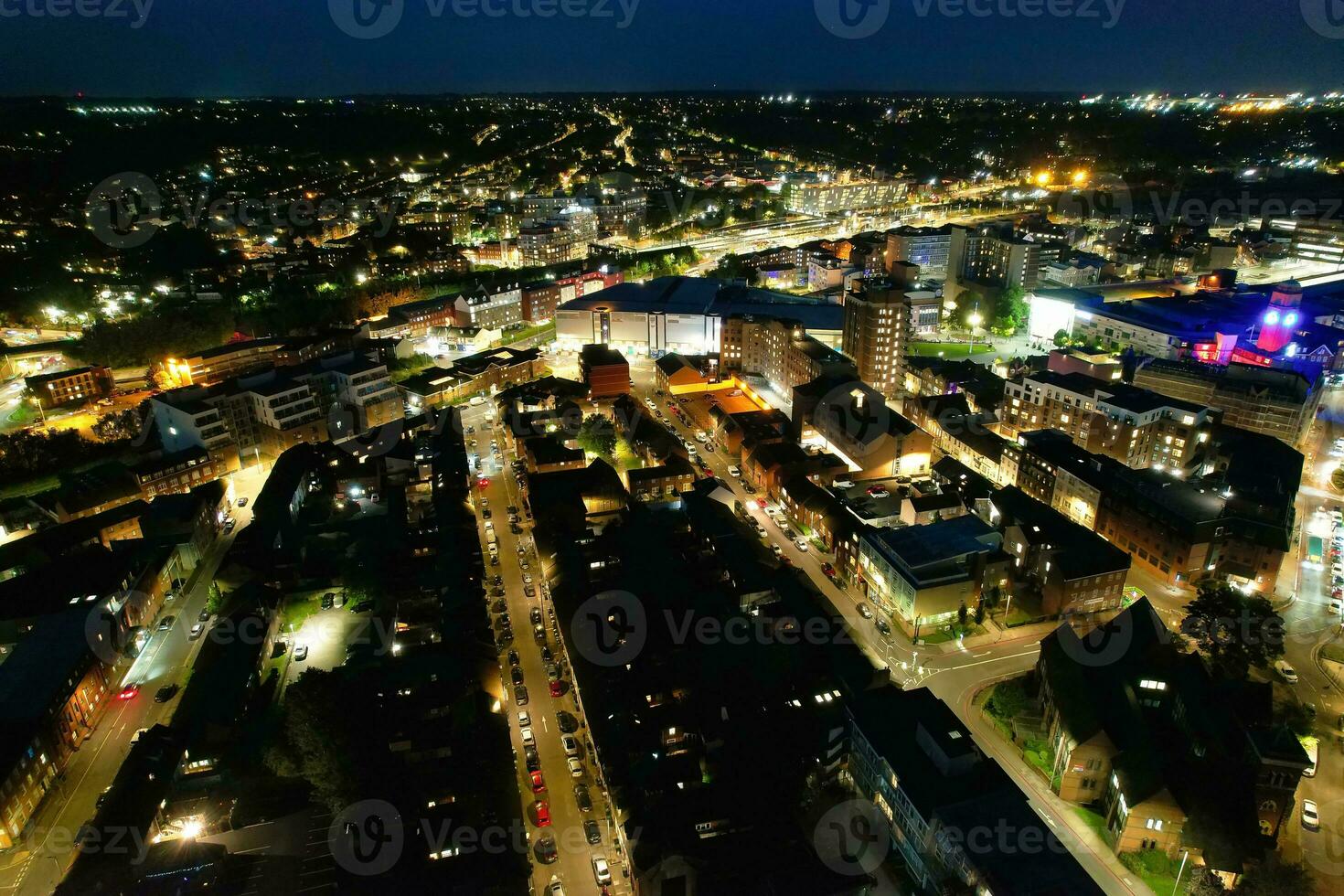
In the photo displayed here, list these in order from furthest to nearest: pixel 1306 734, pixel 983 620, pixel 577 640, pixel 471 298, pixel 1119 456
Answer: pixel 471 298 < pixel 1119 456 < pixel 983 620 < pixel 577 640 < pixel 1306 734

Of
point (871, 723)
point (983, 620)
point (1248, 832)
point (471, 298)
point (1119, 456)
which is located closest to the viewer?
point (1248, 832)

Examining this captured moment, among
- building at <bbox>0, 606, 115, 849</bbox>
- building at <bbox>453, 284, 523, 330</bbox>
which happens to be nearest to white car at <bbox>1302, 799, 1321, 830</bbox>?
building at <bbox>0, 606, 115, 849</bbox>

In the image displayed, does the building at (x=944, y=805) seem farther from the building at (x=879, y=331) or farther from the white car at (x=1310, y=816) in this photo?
the building at (x=879, y=331)

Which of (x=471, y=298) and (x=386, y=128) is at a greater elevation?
(x=386, y=128)

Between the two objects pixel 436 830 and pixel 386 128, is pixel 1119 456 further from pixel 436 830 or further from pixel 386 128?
pixel 386 128

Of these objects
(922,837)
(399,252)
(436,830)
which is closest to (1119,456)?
(922,837)

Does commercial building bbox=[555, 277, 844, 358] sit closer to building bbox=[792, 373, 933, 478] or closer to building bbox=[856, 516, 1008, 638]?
building bbox=[792, 373, 933, 478]

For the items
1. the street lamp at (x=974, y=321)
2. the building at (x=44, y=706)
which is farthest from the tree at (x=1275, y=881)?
the street lamp at (x=974, y=321)
